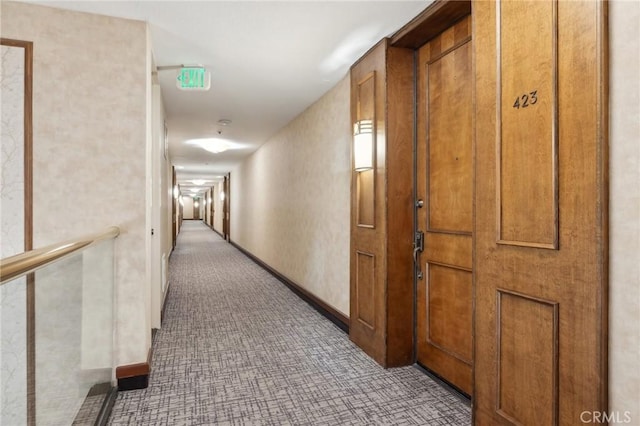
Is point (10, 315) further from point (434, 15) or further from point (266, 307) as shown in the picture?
point (266, 307)

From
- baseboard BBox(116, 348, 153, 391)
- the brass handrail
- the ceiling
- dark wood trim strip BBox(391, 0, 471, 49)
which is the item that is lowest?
baseboard BBox(116, 348, 153, 391)

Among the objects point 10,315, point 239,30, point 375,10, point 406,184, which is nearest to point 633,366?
point 406,184

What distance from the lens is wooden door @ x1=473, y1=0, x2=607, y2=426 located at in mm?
1438

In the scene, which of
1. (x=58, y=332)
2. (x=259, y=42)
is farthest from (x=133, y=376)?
(x=259, y=42)

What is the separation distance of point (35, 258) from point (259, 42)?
2381 mm

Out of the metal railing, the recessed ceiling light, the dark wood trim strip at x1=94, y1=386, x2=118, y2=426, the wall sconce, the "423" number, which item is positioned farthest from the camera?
the recessed ceiling light

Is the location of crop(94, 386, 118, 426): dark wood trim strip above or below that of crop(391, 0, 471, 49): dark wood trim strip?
below

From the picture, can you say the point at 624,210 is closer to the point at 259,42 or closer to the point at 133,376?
the point at 259,42

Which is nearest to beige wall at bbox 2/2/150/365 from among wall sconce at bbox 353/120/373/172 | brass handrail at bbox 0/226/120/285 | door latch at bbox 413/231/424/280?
brass handrail at bbox 0/226/120/285

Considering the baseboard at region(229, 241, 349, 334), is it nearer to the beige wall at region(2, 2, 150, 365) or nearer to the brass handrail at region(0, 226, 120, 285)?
the beige wall at region(2, 2, 150, 365)

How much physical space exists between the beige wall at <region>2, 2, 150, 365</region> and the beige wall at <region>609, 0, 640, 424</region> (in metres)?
2.73

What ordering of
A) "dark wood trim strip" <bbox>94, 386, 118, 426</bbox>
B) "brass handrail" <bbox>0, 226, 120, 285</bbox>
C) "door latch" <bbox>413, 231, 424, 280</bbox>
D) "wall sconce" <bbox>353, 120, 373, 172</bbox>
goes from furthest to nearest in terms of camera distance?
"wall sconce" <bbox>353, 120, 373, 172</bbox> → "door latch" <bbox>413, 231, 424, 280</bbox> → "dark wood trim strip" <bbox>94, 386, 118, 426</bbox> → "brass handrail" <bbox>0, 226, 120, 285</bbox>

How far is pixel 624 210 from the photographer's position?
4.47 ft

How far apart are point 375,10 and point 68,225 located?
259cm
